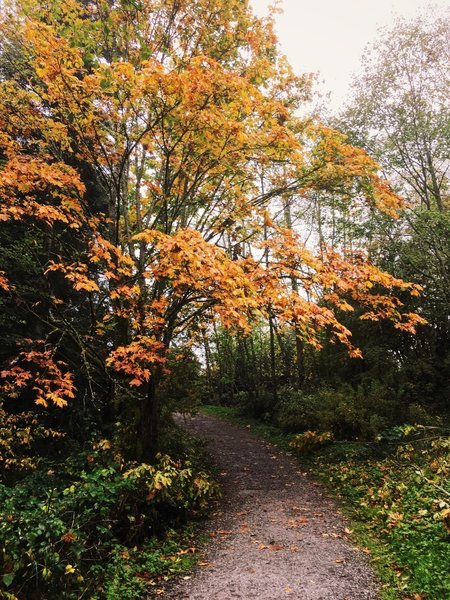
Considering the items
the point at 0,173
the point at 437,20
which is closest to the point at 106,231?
the point at 0,173

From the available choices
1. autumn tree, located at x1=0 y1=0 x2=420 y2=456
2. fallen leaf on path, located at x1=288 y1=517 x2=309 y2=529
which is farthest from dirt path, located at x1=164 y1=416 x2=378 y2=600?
autumn tree, located at x1=0 y1=0 x2=420 y2=456

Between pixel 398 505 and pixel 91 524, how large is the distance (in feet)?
15.9

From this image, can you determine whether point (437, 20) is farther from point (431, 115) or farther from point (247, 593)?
point (247, 593)

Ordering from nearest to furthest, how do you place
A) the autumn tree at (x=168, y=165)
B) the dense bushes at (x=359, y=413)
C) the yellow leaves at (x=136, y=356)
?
the autumn tree at (x=168, y=165), the yellow leaves at (x=136, y=356), the dense bushes at (x=359, y=413)

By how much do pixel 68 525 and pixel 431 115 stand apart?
14801 mm

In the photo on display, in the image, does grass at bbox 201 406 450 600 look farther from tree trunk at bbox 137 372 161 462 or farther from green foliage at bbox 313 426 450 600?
tree trunk at bbox 137 372 161 462

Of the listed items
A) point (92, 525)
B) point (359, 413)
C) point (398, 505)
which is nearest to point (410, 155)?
point (359, 413)

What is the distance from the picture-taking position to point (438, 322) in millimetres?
13984

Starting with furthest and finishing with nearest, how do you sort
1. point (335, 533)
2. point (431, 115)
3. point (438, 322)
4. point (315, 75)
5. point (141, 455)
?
point (438, 322)
point (431, 115)
point (315, 75)
point (141, 455)
point (335, 533)

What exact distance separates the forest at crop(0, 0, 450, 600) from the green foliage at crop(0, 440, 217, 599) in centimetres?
3

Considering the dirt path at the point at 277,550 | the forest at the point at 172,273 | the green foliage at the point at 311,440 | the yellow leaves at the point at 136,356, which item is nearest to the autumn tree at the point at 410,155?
the forest at the point at 172,273

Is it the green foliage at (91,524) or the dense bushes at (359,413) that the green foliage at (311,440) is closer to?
the dense bushes at (359,413)

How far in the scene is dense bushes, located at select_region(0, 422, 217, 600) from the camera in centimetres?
375

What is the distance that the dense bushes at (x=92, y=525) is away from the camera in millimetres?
3748
